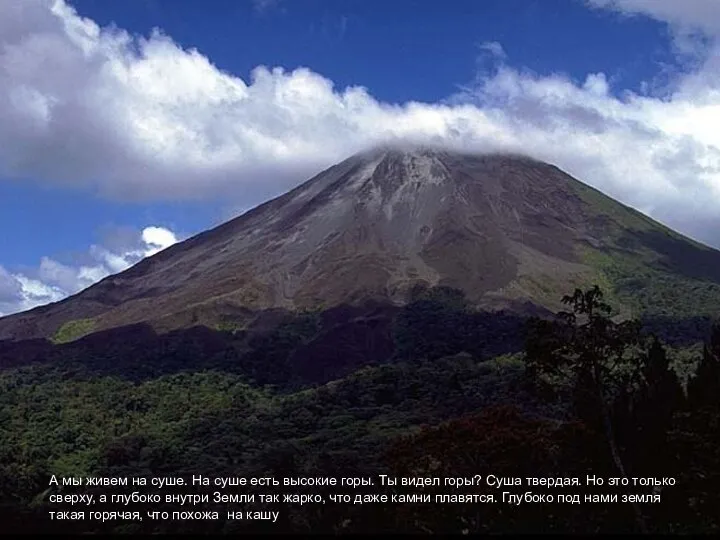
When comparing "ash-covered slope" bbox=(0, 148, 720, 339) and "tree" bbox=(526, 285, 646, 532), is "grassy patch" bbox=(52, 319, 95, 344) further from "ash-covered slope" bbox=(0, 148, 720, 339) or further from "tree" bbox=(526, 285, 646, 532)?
"tree" bbox=(526, 285, 646, 532)

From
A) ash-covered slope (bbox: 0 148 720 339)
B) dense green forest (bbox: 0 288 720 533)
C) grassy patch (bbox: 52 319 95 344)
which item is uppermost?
ash-covered slope (bbox: 0 148 720 339)

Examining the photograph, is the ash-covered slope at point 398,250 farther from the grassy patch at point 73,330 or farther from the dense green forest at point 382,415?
the dense green forest at point 382,415

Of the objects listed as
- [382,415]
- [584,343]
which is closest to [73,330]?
[382,415]

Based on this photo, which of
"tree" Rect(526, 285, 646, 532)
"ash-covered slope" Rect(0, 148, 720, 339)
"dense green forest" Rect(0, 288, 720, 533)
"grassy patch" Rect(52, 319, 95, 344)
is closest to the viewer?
"tree" Rect(526, 285, 646, 532)

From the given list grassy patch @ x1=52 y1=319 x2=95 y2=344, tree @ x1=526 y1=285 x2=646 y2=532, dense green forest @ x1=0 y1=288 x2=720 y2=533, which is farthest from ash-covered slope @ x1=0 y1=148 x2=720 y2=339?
tree @ x1=526 y1=285 x2=646 y2=532

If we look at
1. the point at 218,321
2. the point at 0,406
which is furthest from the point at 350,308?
the point at 0,406

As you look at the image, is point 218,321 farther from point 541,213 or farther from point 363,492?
point 363,492

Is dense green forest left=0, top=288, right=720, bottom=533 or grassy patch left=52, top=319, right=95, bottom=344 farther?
grassy patch left=52, top=319, right=95, bottom=344

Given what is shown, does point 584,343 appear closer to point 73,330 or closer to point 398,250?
point 398,250
